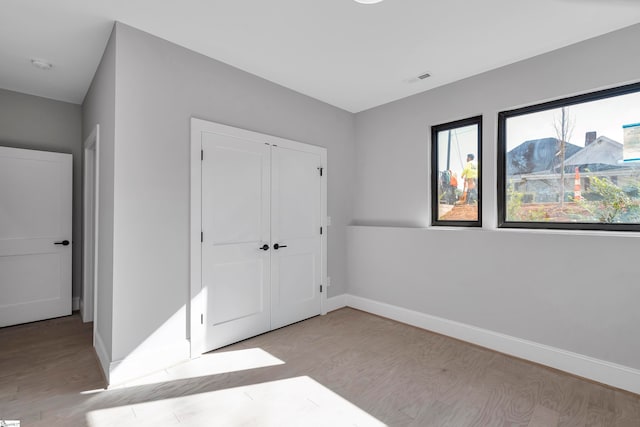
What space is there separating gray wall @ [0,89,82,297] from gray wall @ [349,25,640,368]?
3654 millimetres

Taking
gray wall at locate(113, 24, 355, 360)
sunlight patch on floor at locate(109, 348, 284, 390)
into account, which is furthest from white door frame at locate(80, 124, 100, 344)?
sunlight patch on floor at locate(109, 348, 284, 390)

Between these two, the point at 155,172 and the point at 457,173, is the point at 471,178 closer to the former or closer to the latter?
the point at 457,173

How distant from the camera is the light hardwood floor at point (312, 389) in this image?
6.48 feet

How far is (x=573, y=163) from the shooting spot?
2.73 metres

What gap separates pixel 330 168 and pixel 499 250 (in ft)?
7.09

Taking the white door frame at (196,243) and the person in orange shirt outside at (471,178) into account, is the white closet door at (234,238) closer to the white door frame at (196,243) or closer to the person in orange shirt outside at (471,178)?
the white door frame at (196,243)

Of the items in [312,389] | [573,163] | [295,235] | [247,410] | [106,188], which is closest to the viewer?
[247,410]

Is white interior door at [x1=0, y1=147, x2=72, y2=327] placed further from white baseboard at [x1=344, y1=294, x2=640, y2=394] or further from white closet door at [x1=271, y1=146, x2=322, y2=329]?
white baseboard at [x1=344, y1=294, x2=640, y2=394]

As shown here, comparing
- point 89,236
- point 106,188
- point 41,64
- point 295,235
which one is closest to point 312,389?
point 295,235

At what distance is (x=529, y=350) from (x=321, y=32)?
3.26 meters

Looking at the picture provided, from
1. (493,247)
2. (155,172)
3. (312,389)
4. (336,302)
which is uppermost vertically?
(155,172)

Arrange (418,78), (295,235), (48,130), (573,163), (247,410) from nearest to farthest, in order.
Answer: (247,410)
(573,163)
(418,78)
(295,235)
(48,130)

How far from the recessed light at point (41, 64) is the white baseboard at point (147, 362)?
287cm

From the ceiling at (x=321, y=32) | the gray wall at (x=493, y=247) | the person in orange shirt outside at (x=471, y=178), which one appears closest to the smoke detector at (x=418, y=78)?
the ceiling at (x=321, y=32)
